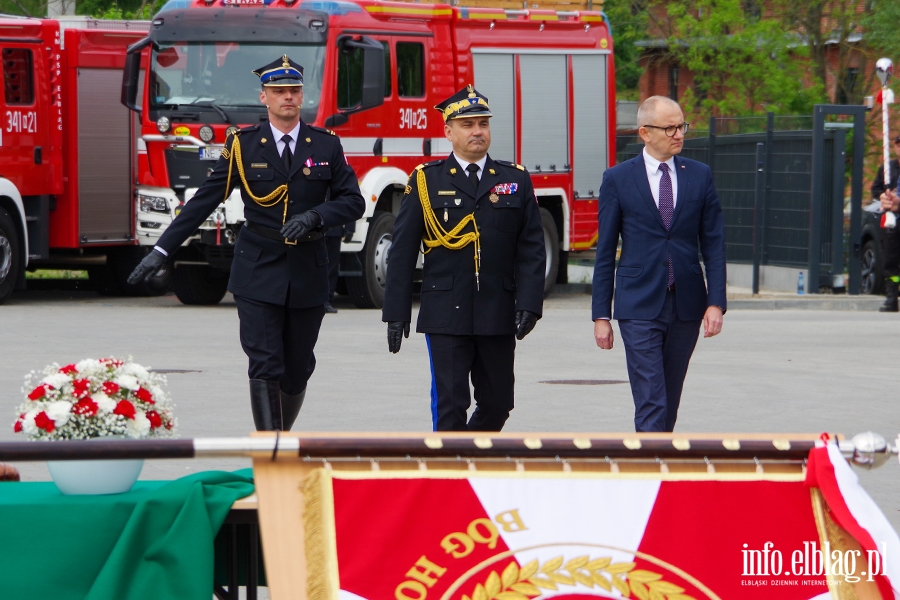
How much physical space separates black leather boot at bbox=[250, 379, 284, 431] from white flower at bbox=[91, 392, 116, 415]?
280 centimetres

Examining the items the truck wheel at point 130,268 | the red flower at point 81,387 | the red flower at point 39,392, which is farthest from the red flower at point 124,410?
the truck wheel at point 130,268

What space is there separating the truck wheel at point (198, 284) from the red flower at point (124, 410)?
49.6 feet

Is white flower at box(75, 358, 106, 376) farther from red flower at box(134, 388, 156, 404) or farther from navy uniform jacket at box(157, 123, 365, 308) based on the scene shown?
navy uniform jacket at box(157, 123, 365, 308)

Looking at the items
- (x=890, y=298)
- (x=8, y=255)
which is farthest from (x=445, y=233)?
(x=890, y=298)

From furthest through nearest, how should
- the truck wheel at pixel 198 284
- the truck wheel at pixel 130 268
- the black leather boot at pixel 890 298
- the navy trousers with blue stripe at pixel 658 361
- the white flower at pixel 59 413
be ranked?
the truck wheel at pixel 130 268
the truck wheel at pixel 198 284
the black leather boot at pixel 890 298
the navy trousers with blue stripe at pixel 658 361
the white flower at pixel 59 413

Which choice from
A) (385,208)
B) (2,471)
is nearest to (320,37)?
(385,208)

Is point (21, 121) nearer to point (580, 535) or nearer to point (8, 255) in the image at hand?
point (8, 255)

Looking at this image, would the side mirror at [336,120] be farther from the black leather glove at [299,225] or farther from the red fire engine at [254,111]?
the black leather glove at [299,225]

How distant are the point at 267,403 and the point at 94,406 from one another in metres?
2.86

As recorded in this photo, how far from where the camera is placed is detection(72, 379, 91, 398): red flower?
14.5 ft

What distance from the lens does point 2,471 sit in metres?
4.50

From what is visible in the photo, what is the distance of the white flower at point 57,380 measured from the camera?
14.6 ft

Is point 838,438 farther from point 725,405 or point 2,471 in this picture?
point 725,405

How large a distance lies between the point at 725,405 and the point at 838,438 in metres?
6.97
